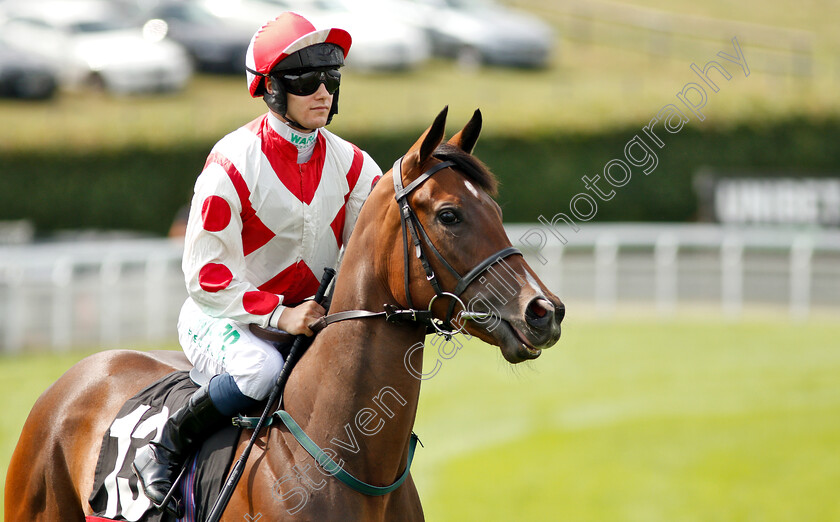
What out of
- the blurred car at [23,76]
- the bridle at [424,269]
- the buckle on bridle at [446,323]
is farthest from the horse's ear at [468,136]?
the blurred car at [23,76]

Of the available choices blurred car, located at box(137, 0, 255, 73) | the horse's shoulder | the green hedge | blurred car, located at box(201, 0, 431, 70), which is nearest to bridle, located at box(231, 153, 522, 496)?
the horse's shoulder

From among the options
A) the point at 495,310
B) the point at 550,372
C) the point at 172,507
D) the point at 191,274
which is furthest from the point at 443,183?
the point at 550,372

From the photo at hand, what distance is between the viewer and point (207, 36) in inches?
847

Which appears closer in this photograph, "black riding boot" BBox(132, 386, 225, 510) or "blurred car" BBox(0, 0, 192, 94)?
"black riding boot" BBox(132, 386, 225, 510)

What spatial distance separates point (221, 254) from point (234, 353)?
0.32 metres

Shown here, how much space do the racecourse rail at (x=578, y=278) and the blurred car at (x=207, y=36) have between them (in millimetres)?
8396

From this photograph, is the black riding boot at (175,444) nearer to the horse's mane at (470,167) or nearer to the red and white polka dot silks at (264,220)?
the red and white polka dot silks at (264,220)

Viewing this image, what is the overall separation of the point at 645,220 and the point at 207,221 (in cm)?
1585

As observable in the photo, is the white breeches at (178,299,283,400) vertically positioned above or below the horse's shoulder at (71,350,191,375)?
above

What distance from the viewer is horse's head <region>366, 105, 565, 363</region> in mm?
2598

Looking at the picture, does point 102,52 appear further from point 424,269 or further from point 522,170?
point 424,269

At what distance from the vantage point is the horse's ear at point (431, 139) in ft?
8.86

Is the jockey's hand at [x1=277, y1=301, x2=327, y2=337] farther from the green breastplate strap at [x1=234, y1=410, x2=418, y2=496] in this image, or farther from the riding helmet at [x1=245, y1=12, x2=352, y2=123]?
the riding helmet at [x1=245, y1=12, x2=352, y2=123]

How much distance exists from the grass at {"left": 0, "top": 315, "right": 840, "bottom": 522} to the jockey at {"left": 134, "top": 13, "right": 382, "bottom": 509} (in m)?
2.29
